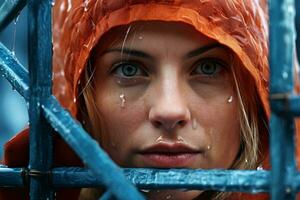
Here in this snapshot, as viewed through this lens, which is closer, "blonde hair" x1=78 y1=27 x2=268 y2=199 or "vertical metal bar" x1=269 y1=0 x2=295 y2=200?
"vertical metal bar" x1=269 y1=0 x2=295 y2=200

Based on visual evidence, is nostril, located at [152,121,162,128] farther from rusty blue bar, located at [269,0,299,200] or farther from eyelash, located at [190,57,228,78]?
rusty blue bar, located at [269,0,299,200]

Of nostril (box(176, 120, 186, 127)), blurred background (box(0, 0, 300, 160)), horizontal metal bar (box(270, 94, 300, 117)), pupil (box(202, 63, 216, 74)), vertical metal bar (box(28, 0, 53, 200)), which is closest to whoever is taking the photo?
horizontal metal bar (box(270, 94, 300, 117))

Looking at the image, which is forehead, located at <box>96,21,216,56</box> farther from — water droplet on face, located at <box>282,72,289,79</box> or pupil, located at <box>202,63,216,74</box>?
water droplet on face, located at <box>282,72,289,79</box>

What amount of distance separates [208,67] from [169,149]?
0.61 ft

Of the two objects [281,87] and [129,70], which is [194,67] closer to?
[129,70]

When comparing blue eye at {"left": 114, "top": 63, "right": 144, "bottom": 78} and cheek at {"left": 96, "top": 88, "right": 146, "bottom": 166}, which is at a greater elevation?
blue eye at {"left": 114, "top": 63, "right": 144, "bottom": 78}

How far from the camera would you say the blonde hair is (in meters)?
1.18

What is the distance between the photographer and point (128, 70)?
1.15 meters

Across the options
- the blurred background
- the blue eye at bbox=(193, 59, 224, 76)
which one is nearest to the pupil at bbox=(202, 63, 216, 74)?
the blue eye at bbox=(193, 59, 224, 76)

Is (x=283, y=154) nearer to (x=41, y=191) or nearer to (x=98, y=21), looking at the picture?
(x=41, y=191)

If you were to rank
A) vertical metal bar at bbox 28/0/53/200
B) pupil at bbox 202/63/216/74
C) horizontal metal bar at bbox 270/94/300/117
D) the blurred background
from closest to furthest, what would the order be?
horizontal metal bar at bbox 270/94/300/117
vertical metal bar at bbox 28/0/53/200
pupil at bbox 202/63/216/74
the blurred background

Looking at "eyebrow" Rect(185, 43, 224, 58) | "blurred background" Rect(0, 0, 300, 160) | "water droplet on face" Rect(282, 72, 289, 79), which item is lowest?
"water droplet on face" Rect(282, 72, 289, 79)

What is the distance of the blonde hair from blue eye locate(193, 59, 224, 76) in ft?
0.10

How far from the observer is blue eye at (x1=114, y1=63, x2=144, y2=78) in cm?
113
